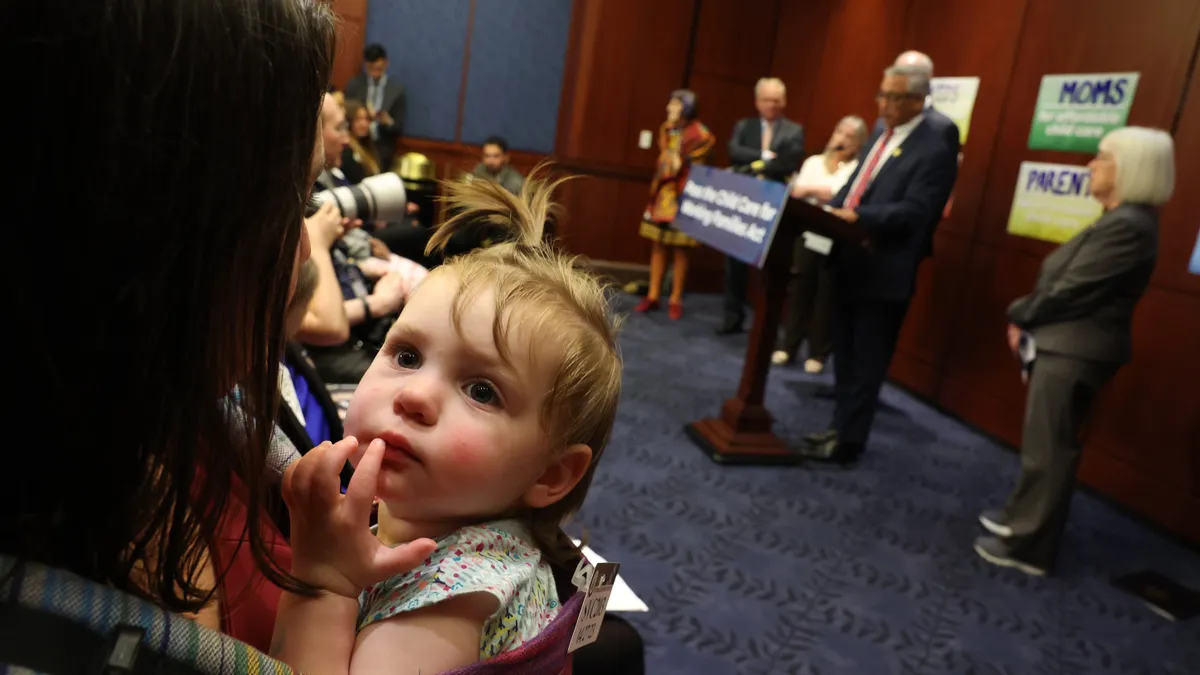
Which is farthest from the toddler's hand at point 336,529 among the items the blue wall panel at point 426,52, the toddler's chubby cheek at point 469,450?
the blue wall panel at point 426,52

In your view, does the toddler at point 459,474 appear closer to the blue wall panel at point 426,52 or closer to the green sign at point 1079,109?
the green sign at point 1079,109

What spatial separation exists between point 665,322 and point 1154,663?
391 cm

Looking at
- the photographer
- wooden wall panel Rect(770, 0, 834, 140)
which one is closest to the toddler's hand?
the photographer

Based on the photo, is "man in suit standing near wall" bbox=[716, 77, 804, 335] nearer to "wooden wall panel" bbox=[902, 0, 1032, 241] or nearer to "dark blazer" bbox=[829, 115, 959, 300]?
"wooden wall panel" bbox=[902, 0, 1032, 241]

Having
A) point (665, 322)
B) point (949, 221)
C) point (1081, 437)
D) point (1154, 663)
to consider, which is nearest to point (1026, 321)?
point (1081, 437)

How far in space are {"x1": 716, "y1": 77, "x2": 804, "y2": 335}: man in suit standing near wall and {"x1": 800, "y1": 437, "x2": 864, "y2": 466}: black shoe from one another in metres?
2.21

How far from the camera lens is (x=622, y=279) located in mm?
7469

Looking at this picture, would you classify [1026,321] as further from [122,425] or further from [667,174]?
[667,174]

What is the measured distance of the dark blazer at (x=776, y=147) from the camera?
5852mm

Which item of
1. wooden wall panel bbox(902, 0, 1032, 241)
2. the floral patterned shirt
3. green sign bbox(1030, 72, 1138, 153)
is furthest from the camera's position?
wooden wall panel bbox(902, 0, 1032, 241)

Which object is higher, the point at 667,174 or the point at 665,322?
the point at 667,174

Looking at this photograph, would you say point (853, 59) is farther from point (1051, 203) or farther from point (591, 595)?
point (591, 595)

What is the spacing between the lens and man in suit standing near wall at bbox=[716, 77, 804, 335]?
5855 mm

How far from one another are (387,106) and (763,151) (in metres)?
2.98
